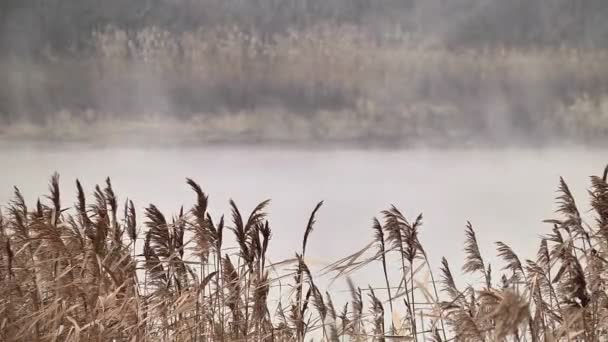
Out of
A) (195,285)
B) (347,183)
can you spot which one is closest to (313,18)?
(347,183)

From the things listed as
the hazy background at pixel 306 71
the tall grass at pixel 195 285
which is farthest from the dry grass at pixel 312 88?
the tall grass at pixel 195 285

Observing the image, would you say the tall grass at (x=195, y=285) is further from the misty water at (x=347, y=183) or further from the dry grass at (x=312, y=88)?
the dry grass at (x=312, y=88)

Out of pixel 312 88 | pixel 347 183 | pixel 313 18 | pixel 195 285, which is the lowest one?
pixel 195 285

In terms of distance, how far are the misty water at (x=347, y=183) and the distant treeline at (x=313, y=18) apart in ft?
1.80

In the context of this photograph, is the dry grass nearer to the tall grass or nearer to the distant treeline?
the distant treeline

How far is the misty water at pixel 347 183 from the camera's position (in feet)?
9.21

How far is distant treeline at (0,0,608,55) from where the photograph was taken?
2.83 m

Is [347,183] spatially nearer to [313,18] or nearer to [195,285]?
[313,18]

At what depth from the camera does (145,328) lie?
200 centimetres

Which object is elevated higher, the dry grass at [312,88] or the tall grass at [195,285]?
the dry grass at [312,88]

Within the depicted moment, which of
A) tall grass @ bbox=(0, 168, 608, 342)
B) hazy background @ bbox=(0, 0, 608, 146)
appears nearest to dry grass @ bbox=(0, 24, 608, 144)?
hazy background @ bbox=(0, 0, 608, 146)

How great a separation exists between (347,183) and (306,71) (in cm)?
59

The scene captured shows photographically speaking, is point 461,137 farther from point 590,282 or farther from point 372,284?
point 590,282

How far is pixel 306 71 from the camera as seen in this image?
2.99 meters
